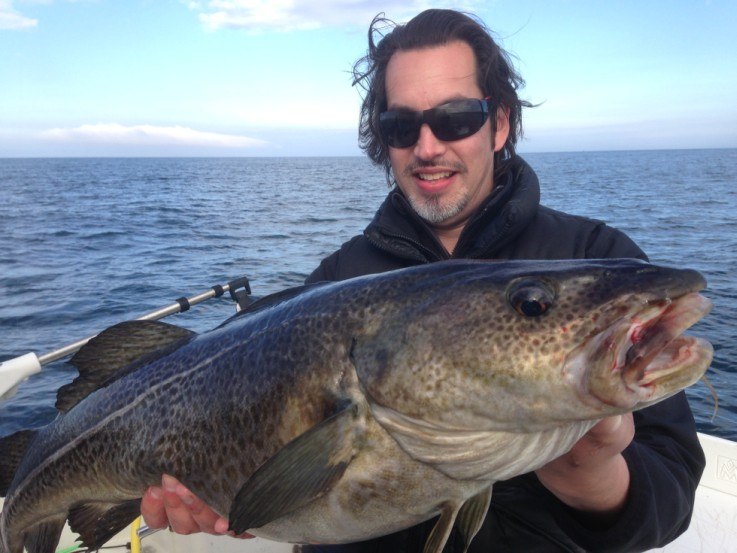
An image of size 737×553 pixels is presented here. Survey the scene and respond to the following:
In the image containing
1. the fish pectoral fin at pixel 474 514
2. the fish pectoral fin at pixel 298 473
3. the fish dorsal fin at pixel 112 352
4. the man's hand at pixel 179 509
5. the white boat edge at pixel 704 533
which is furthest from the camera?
the white boat edge at pixel 704 533

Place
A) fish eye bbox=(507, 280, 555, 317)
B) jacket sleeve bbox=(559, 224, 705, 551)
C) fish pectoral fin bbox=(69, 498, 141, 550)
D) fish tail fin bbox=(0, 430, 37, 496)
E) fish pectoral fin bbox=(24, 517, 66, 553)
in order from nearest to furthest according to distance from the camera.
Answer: fish eye bbox=(507, 280, 555, 317), jacket sleeve bbox=(559, 224, 705, 551), fish pectoral fin bbox=(69, 498, 141, 550), fish pectoral fin bbox=(24, 517, 66, 553), fish tail fin bbox=(0, 430, 37, 496)

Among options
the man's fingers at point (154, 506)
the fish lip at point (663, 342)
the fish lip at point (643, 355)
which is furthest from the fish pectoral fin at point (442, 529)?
the man's fingers at point (154, 506)

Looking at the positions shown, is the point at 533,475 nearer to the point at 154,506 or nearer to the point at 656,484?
the point at 656,484

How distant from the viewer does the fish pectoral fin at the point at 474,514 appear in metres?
2.21

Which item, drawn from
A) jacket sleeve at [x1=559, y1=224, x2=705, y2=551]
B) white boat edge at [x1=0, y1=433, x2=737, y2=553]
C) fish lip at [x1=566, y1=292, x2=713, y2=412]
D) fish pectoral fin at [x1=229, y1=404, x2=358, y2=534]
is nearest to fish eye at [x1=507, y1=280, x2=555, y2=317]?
fish lip at [x1=566, y1=292, x2=713, y2=412]

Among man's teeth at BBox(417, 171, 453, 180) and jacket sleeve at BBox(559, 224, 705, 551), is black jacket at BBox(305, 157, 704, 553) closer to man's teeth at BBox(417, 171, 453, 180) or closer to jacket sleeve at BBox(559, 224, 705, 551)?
jacket sleeve at BBox(559, 224, 705, 551)

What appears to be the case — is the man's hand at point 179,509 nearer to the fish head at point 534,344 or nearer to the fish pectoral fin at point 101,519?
the fish pectoral fin at point 101,519

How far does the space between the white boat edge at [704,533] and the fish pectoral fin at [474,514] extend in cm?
278

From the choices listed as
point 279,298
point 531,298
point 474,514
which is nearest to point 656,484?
point 474,514

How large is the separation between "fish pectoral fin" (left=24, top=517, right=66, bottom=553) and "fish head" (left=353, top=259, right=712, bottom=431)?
224cm

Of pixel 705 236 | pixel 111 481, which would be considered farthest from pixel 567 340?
pixel 705 236

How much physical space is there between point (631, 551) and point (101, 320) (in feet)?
43.4

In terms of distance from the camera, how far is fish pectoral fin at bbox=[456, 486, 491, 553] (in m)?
2.21

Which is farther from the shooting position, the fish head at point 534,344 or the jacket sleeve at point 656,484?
the jacket sleeve at point 656,484
